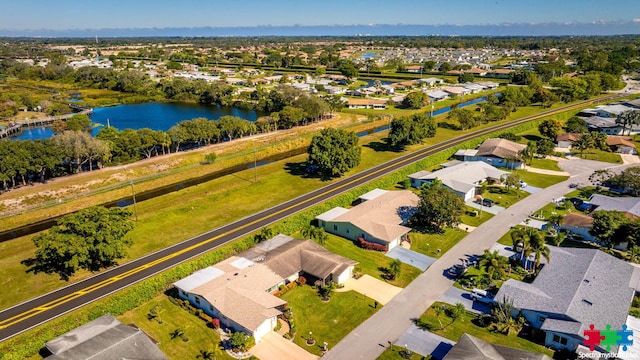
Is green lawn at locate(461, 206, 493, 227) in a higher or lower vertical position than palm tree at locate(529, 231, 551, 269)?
lower

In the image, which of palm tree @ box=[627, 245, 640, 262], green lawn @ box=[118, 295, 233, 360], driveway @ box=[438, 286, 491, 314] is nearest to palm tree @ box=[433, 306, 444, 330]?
driveway @ box=[438, 286, 491, 314]

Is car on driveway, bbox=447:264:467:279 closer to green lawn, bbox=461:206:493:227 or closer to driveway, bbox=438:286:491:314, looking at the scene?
driveway, bbox=438:286:491:314

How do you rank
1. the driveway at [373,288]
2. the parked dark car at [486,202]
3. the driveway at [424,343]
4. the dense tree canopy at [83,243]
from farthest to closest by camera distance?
the parked dark car at [486,202] < the dense tree canopy at [83,243] < the driveway at [373,288] < the driveway at [424,343]

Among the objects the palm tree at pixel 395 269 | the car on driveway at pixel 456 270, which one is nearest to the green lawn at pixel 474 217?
the car on driveway at pixel 456 270

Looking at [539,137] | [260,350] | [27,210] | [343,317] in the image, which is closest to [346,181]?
[343,317]

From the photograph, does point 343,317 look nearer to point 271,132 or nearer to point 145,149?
point 145,149

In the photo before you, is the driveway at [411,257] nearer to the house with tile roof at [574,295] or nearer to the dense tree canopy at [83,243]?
the house with tile roof at [574,295]
